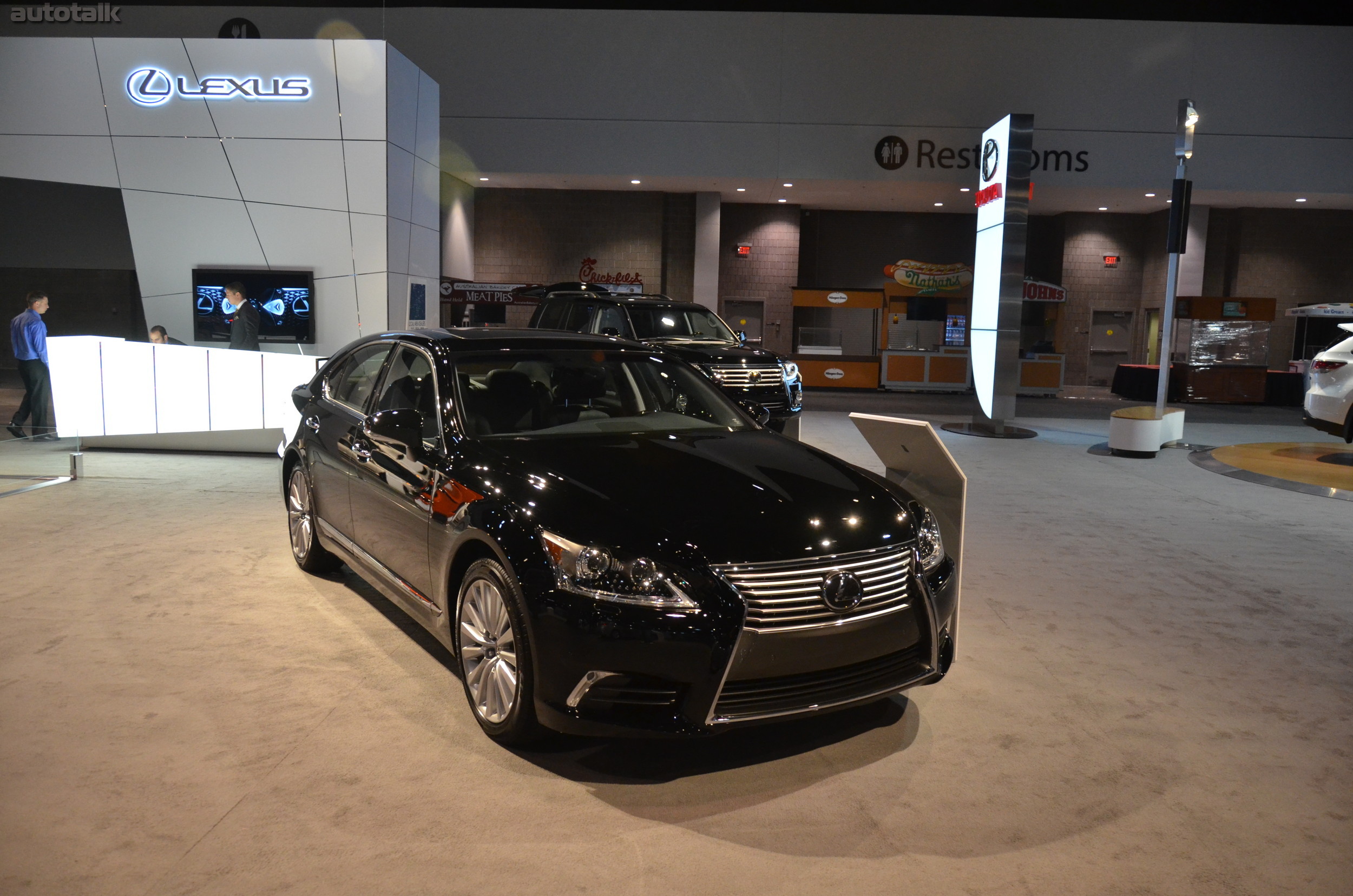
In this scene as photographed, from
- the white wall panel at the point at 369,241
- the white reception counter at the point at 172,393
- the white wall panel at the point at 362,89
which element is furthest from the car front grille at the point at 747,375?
the white wall panel at the point at 362,89

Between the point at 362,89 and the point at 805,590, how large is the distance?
412 inches

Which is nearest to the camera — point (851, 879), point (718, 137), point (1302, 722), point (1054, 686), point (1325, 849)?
point (851, 879)

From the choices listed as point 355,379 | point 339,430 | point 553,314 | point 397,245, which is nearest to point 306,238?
point 397,245

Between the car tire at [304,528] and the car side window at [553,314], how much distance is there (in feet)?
21.4

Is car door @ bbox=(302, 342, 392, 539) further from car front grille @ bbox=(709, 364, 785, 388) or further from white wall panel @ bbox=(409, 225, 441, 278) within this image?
white wall panel @ bbox=(409, 225, 441, 278)

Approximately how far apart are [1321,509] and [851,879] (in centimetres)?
736

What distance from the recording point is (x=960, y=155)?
19.6m

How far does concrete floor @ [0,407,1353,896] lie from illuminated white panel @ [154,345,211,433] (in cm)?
421

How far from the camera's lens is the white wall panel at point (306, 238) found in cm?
1188

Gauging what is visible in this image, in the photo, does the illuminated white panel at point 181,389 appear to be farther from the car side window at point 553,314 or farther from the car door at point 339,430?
the car door at point 339,430

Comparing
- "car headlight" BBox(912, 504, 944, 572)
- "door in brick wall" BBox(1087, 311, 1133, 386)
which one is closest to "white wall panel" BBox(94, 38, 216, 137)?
"car headlight" BBox(912, 504, 944, 572)

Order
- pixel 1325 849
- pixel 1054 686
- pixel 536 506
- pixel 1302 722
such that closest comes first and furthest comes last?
pixel 1325 849
pixel 536 506
pixel 1302 722
pixel 1054 686

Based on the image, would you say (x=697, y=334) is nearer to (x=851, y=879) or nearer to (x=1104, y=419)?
(x=1104, y=419)

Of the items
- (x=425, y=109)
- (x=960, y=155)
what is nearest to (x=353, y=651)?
(x=425, y=109)
